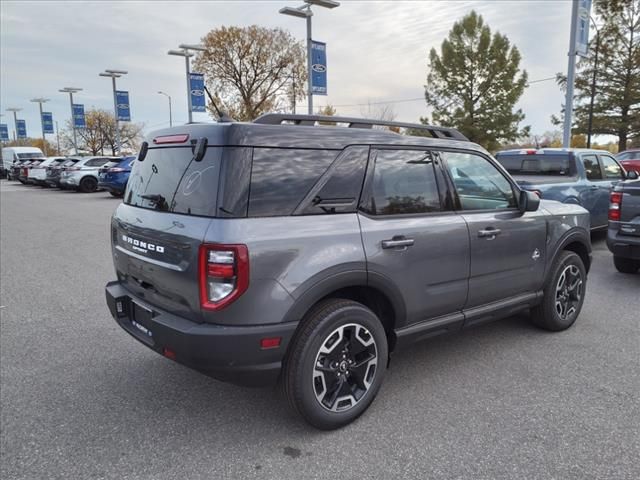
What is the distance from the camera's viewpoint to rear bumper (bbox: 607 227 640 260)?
6.03 m

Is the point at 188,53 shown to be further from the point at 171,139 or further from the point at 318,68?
the point at 171,139

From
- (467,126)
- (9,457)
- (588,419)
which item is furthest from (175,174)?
(467,126)

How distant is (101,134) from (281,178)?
255 feet

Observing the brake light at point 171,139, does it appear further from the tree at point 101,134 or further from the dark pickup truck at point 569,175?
the tree at point 101,134

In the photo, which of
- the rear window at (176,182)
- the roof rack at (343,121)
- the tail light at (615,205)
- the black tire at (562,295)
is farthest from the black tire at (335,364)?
the tail light at (615,205)

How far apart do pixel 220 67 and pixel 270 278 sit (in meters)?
36.2

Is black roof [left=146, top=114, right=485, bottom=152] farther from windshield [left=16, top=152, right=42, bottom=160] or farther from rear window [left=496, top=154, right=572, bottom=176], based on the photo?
windshield [left=16, top=152, right=42, bottom=160]

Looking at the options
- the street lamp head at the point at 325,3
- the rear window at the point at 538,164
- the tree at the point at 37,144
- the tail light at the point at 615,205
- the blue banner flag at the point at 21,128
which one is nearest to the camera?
the tail light at the point at 615,205

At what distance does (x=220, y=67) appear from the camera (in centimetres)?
3566

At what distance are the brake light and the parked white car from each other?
87.5 feet

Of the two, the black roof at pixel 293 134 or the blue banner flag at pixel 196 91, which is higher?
the blue banner flag at pixel 196 91

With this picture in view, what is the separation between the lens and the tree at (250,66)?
3528 cm

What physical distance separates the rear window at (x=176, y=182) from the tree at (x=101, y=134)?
236 feet

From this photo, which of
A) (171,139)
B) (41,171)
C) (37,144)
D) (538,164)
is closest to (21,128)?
(37,144)
